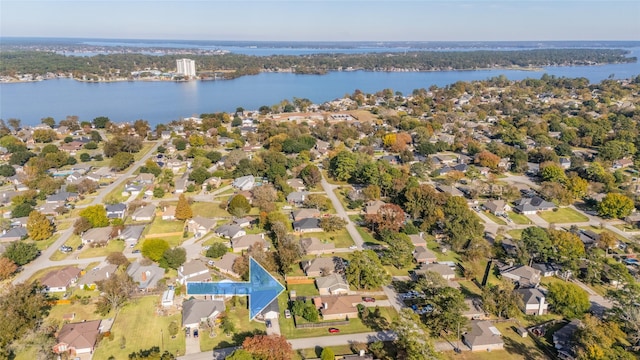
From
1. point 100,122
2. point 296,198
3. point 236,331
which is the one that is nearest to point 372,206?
point 296,198

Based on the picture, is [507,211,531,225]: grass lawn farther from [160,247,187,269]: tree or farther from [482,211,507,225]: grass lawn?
[160,247,187,269]: tree

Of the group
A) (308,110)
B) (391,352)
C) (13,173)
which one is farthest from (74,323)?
(308,110)

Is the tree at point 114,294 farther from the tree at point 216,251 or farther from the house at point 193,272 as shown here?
the tree at point 216,251

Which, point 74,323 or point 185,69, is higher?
point 185,69

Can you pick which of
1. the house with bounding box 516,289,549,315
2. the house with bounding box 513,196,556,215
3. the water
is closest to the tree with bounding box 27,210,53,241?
the house with bounding box 516,289,549,315

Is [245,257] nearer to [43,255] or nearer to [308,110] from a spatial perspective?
[43,255]

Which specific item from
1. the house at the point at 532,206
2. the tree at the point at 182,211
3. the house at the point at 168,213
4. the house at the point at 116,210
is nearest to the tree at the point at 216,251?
the tree at the point at 182,211

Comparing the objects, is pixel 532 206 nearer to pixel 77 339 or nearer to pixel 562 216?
pixel 562 216
